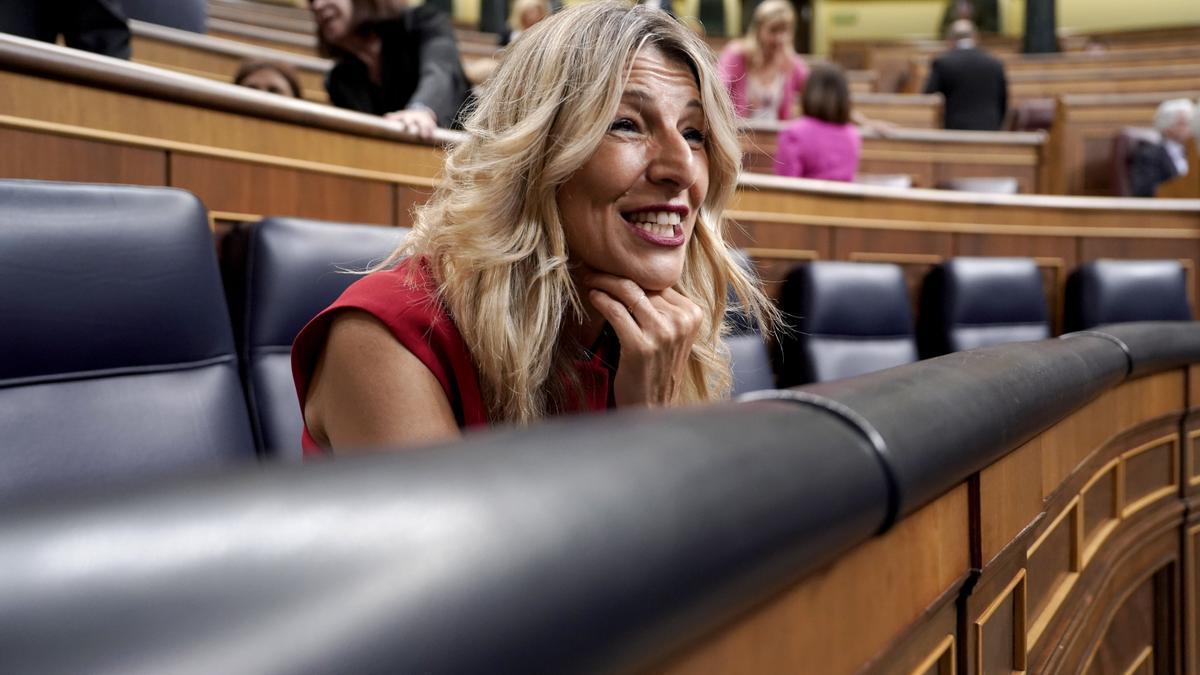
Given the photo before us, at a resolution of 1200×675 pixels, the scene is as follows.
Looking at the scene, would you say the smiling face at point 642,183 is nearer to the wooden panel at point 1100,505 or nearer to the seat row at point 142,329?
the seat row at point 142,329

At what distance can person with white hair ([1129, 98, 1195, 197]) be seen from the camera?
6.10 feet

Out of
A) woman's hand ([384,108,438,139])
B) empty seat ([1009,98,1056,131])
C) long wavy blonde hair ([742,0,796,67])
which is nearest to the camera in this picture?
woman's hand ([384,108,438,139])

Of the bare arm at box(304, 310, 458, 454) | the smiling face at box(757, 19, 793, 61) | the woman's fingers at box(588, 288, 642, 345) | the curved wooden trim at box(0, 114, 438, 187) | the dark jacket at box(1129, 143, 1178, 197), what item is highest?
the smiling face at box(757, 19, 793, 61)

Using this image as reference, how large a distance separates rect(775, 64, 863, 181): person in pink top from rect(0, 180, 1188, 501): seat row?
Answer: 0.86 m

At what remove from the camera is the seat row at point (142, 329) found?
399 millimetres

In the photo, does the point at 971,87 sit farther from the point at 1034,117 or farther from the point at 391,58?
the point at 391,58

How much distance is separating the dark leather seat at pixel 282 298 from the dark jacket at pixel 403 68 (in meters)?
0.35

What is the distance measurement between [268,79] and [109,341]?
588 millimetres

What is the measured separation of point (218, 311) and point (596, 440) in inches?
15.5

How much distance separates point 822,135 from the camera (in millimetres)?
1320

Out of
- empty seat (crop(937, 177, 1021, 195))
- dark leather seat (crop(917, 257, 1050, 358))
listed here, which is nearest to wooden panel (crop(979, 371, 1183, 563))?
dark leather seat (crop(917, 257, 1050, 358))

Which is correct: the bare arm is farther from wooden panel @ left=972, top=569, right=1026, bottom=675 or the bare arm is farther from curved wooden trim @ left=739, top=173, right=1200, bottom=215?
curved wooden trim @ left=739, top=173, right=1200, bottom=215

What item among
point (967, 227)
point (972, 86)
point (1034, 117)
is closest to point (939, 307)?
point (967, 227)

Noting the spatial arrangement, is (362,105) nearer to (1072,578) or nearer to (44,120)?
(44,120)
